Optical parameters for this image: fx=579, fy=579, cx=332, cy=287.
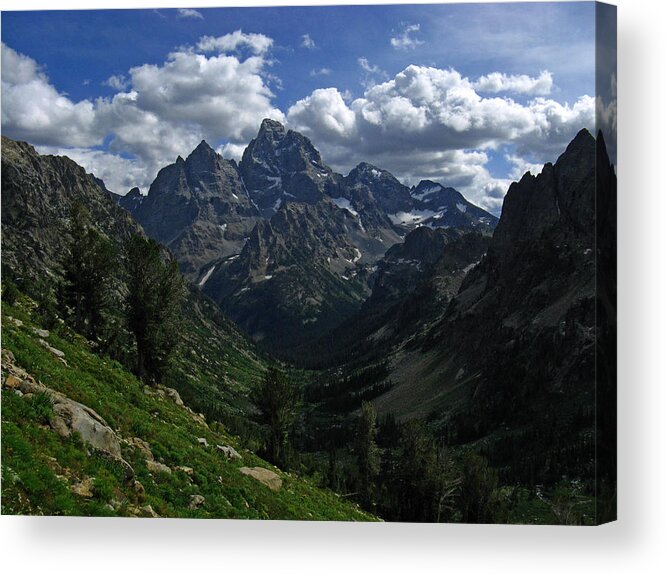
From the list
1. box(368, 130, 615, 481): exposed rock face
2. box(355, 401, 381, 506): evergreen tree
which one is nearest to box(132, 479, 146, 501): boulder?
box(368, 130, 615, 481): exposed rock face

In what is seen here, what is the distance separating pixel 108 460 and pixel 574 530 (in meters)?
16.5

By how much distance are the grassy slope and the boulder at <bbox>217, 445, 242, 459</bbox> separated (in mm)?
523

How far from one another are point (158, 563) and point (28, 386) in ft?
27.1

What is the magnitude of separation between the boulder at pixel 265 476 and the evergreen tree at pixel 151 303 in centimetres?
1053

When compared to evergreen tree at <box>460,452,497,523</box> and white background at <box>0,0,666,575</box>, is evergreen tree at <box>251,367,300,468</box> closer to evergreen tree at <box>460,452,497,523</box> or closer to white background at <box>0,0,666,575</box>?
evergreen tree at <box>460,452,497,523</box>

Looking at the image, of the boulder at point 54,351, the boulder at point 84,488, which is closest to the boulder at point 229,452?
the boulder at point 54,351

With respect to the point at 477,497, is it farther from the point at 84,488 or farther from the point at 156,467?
the point at 84,488

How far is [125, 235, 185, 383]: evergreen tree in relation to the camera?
33.5 m

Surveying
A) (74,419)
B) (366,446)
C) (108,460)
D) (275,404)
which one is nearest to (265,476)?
(108,460)

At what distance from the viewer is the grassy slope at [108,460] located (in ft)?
55.0

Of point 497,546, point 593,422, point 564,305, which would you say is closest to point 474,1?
point 593,422

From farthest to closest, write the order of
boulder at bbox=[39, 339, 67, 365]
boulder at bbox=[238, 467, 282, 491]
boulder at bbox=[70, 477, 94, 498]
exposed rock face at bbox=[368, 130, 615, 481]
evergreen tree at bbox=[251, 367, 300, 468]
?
exposed rock face at bbox=[368, 130, 615, 481]
evergreen tree at bbox=[251, 367, 300, 468]
boulder at bbox=[238, 467, 282, 491]
boulder at bbox=[39, 339, 67, 365]
boulder at bbox=[70, 477, 94, 498]

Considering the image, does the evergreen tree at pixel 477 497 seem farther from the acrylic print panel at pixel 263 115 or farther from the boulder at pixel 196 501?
the boulder at pixel 196 501

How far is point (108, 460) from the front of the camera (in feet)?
59.8
